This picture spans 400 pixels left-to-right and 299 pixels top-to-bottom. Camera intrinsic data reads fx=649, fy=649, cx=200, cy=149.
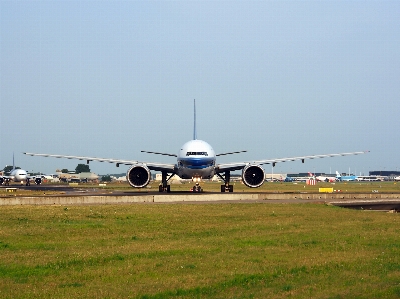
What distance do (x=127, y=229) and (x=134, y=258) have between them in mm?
7208

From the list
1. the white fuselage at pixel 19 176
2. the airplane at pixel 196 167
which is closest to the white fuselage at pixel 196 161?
the airplane at pixel 196 167

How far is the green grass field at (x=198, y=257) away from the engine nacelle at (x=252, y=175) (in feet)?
91.1

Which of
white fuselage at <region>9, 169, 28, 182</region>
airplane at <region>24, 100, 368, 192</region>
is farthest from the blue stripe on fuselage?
white fuselage at <region>9, 169, 28, 182</region>

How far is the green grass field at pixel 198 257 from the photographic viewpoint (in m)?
13.0

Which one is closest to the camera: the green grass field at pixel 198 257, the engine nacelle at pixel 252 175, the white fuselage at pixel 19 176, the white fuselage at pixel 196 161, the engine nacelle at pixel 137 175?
the green grass field at pixel 198 257

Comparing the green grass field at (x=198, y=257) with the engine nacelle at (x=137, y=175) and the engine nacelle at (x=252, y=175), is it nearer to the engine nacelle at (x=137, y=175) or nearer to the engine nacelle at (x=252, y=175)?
the engine nacelle at (x=137, y=175)

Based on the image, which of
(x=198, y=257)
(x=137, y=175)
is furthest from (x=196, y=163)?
(x=198, y=257)

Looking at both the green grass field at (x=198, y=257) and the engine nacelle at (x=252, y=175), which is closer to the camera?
the green grass field at (x=198, y=257)

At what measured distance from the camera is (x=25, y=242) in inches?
784

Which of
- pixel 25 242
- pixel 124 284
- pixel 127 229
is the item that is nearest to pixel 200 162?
pixel 127 229

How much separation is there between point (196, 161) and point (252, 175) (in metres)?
5.35

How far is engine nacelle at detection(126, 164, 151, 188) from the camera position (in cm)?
5566

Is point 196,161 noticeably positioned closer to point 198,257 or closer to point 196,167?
point 196,167

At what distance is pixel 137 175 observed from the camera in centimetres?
5600
